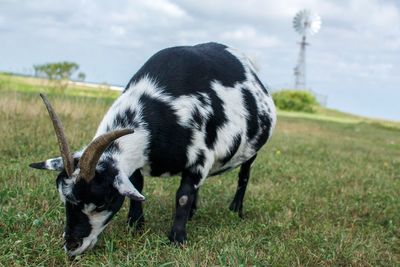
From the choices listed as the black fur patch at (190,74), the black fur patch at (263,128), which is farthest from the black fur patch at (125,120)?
the black fur patch at (263,128)

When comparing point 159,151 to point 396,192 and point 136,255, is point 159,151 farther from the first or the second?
point 396,192

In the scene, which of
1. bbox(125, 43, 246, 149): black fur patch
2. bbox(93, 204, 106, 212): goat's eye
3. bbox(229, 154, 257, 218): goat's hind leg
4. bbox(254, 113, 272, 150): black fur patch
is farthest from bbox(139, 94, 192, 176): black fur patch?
bbox(229, 154, 257, 218): goat's hind leg

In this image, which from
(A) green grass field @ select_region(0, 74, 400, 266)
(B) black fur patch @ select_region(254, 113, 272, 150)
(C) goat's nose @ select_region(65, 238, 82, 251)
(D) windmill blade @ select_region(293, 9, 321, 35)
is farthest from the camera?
(D) windmill blade @ select_region(293, 9, 321, 35)

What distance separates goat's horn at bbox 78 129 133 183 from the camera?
3.67 metres

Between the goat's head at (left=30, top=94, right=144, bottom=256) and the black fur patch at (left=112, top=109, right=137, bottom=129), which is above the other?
the black fur patch at (left=112, top=109, right=137, bottom=129)

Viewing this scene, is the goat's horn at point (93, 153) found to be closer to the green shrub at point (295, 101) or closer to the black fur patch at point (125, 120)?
the black fur patch at point (125, 120)

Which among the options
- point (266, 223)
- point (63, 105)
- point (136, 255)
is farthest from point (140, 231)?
point (63, 105)

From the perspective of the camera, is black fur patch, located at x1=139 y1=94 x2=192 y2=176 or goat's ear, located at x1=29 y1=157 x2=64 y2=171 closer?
goat's ear, located at x1=29 y1=157 x2=64 y2=171

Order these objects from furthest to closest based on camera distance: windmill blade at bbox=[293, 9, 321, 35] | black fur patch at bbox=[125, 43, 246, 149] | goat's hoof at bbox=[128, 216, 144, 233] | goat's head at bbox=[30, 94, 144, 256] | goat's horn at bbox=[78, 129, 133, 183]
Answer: windmill blade at bbox=[293, 9, 321, 35]
goat's hoof at bbox=[128, 216, 144, 233]
black fur patch at bbox=[125, 43, 246, 149]
goat's head at bbox=[30, 94, 144, 256]
goat's horn at bbox=[78, 129, 133, 183]

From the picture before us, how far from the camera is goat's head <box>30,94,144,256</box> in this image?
379cm

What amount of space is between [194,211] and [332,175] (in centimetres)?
408

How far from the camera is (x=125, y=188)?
3.89m

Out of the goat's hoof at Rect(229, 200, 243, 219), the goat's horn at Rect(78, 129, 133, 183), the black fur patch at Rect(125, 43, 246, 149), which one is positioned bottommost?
the goat's hoof at Rect(229, 200, 243, 219)

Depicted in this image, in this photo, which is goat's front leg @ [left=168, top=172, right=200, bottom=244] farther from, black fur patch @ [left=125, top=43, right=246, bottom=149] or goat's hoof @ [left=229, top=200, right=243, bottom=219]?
goat's hoof @ [left=229, top=200, right=243, bottom=219]
